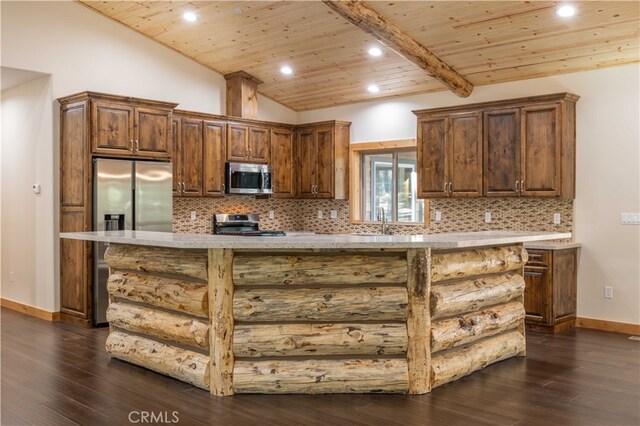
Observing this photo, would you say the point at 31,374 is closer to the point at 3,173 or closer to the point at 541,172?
the point at 3,173

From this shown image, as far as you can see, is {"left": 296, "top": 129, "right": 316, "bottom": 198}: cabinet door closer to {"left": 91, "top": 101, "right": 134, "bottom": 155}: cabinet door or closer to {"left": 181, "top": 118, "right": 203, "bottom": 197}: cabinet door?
{"left": 181, "top": 118, "right": 203, "bottom": 197}: cabinet door

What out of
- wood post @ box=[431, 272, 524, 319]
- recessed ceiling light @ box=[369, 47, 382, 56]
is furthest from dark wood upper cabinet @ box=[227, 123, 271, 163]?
wood post @ box=[431, 272, 524, 319]

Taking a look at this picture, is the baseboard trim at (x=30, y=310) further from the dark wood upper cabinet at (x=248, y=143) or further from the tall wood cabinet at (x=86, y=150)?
the dark wood upper cabinet at (x=248, y=143)

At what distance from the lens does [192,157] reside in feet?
24.9

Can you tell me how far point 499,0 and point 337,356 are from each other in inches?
138

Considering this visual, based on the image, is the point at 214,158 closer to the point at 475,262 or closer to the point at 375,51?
the point at 375,51

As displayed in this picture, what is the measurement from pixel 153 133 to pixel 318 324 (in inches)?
153

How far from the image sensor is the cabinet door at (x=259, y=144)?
27.1ft

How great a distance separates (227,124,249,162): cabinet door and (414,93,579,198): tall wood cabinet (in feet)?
8.13

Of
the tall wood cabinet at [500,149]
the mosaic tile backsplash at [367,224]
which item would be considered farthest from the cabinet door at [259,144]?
the tall wood cabinet at [500,149]

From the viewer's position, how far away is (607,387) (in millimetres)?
4133

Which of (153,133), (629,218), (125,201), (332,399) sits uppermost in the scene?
(153,133)

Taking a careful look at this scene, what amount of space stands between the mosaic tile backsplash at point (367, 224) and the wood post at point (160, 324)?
9.80 ft

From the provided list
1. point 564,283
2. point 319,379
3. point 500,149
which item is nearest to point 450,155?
point 500,149
